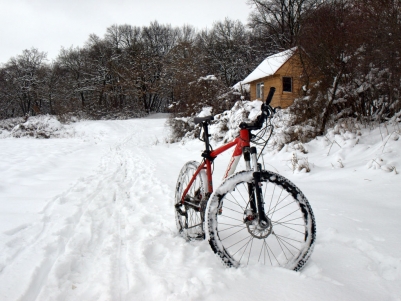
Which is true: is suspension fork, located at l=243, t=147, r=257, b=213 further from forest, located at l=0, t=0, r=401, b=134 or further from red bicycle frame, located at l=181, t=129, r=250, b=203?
forest, located at l=0, t=0, r=401, b=134

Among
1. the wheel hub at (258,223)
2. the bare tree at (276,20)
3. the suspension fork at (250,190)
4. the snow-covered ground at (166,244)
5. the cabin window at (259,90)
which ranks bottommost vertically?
the snow-covered ground at (166,244)

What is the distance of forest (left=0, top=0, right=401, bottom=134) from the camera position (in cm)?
558

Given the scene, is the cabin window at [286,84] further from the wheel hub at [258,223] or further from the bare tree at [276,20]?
the wheel hub at [258,223]

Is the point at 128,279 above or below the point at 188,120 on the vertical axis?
below

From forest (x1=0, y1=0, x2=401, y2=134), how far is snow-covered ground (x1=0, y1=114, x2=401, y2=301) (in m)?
1.90

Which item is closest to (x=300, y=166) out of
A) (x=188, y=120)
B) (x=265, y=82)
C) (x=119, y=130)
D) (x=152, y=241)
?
(x=152, y=241)

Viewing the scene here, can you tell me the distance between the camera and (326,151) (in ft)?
17.9

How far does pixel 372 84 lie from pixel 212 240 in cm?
607

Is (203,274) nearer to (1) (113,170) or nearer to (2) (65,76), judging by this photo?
(1) (113,170)

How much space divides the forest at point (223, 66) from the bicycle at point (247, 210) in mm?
4658

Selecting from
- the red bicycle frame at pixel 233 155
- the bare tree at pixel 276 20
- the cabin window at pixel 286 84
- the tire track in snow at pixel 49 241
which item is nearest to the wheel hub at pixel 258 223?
the red bicycle frame at pixel 233 155

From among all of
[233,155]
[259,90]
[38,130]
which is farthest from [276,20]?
[233,155]

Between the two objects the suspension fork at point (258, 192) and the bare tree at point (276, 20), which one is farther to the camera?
the bare tree at point (276, 20)

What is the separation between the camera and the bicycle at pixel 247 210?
1816 millimetres
